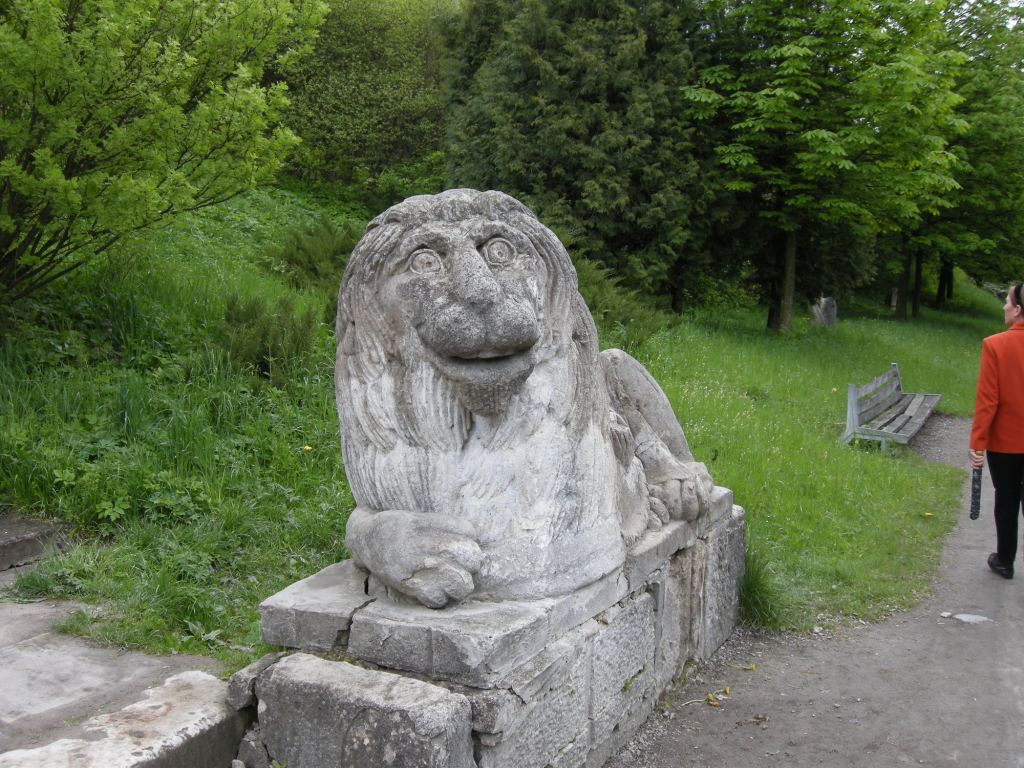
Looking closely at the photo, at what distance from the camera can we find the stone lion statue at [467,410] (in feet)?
9.61

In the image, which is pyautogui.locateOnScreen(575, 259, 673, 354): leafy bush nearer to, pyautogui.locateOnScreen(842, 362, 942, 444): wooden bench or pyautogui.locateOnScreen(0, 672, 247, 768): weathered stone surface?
pyautogui.locateOnScreen(842, 362, 942, 444): wooden bench

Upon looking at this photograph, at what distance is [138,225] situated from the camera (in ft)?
19.8

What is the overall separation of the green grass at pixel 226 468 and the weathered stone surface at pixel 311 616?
2.57 feet

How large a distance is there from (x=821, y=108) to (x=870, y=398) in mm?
6648

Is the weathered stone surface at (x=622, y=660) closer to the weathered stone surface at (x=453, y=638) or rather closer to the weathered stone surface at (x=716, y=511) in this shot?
the weathered stone surface at (x=453, y=638)

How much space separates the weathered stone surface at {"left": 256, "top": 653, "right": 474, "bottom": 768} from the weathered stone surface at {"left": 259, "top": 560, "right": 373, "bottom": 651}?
0.25 ft

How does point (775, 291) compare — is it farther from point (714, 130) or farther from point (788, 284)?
point (714, 130)

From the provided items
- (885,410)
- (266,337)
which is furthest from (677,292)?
(266,337)

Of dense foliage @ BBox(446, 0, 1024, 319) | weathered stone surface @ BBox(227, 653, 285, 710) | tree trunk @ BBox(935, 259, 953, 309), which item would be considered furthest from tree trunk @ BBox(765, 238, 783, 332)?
weathered stone surface @ BBox(227, 653, 285, 710)

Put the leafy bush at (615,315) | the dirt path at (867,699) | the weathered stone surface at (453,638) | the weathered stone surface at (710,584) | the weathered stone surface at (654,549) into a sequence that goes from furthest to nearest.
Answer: the leafy bush at (615,315) → the weathered stone surface at (710,584) → the dirt path at (867,699) → the weathered stone surface at (654,549) → the weathered stone surface at (453,638)

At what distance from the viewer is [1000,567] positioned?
6.25 metres

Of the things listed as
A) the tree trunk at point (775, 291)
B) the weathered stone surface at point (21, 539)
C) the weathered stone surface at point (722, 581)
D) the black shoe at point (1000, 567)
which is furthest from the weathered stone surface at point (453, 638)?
the tree trunk at point (775, 291)

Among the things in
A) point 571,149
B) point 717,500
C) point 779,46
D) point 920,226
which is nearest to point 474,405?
point 717,500

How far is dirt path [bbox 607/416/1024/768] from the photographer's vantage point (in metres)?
3.79
